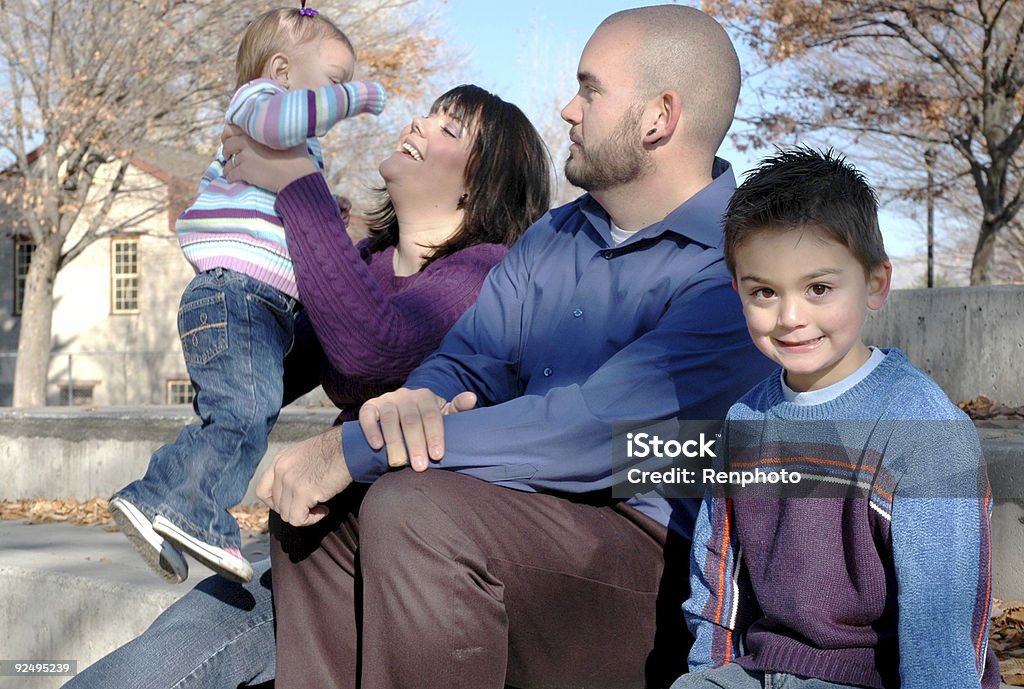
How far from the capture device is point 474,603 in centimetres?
202

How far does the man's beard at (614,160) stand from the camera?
8.93ft

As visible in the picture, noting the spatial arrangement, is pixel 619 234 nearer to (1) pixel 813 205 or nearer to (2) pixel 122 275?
(1) pixel 813 205

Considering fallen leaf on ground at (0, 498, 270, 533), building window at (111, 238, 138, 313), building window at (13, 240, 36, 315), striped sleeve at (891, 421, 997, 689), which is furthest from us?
building window at (13, 240, 36, 315)

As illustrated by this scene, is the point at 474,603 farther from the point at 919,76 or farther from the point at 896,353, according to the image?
the point at 919,76

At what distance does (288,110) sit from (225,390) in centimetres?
82

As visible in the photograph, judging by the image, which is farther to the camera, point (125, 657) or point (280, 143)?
point (280, 143)

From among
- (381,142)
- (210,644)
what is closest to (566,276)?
(210,644)

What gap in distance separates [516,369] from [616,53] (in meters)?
0.82

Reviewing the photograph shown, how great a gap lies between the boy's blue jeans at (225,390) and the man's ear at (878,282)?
1709 millimetres

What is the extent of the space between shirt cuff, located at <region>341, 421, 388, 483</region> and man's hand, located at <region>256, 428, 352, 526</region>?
0.02 m

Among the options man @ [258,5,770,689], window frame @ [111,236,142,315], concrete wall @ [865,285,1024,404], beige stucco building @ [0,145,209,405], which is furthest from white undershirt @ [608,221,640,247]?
window frame @ [111,236,142,315]

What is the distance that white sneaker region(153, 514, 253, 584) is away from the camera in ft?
9.06

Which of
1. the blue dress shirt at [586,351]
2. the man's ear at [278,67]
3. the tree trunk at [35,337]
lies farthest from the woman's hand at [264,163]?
the tree trunk at [35,337]

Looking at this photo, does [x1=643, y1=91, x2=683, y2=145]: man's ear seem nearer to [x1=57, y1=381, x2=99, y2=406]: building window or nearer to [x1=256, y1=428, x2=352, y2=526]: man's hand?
[x1=256, y1=428, x2=352, y2=526]: man's hand
